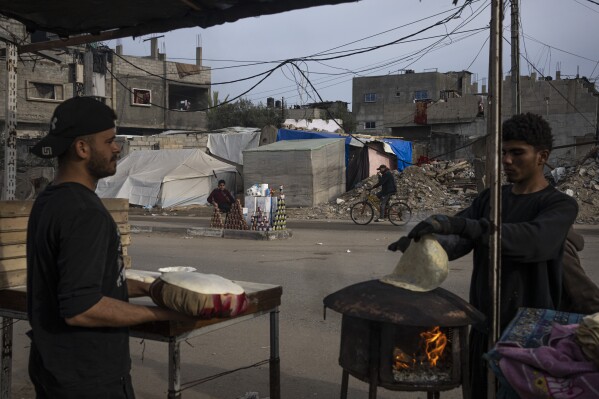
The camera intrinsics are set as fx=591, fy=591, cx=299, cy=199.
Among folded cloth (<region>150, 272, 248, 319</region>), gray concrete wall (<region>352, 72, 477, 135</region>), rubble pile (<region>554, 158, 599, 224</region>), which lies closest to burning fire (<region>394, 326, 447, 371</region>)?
folded cloth (<region>150, 272, 248, 319</region>)

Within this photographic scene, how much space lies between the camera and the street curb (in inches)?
605

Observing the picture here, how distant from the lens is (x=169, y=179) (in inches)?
1066

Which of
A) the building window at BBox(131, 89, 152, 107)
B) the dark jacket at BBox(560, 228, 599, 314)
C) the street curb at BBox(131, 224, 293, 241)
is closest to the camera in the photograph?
the dark jacket at BBox(560, 228, 599, 314)

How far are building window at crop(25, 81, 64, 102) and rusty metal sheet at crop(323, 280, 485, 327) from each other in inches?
1511

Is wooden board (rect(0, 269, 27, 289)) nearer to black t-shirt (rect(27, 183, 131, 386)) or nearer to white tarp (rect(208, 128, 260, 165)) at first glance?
black t-shirt (rect(27, 183, 131, 386))

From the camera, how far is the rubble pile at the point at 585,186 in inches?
797

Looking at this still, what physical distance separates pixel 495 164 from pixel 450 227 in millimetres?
338

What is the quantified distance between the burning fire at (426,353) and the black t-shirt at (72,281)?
1.39 meters

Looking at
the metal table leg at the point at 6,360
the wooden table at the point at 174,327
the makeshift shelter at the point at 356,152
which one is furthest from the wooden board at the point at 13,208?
the makeshift shelter at the point at 356,152

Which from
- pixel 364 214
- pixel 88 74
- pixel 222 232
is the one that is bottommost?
pixel 222 232

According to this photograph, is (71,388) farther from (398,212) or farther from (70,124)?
(398,212)

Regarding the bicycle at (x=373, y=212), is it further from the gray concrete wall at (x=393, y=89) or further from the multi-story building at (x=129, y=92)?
the gray concrete wall at (x=393, y=89)

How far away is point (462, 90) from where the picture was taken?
55.8m

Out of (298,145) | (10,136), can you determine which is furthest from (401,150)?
(10,136)
